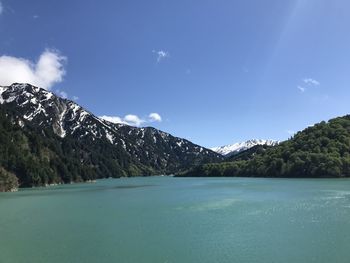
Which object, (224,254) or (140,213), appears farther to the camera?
(140,213)

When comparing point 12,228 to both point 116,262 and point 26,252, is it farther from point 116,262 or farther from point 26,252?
point 116,262

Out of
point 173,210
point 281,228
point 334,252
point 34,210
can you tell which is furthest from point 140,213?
point 334,252

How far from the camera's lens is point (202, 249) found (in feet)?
147

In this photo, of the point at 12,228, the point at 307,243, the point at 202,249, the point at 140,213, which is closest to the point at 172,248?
the point at 202,249

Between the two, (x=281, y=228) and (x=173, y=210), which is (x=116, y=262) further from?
(x=173, y=210)

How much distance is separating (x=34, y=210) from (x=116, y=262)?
5202cm

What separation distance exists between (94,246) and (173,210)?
1379 inches

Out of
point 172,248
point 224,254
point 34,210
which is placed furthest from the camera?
point 34,210

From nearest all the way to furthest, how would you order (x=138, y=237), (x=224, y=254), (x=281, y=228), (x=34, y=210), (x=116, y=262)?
(x=116, y=262), (x=224, y=254), (x=138, y=237), (x=281, y=228), (x=34, y=210)

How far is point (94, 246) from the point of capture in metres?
47.2

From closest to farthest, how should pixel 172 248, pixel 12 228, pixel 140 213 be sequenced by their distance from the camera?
pixel 172 248 → pixel 12 228 → pixel 140 213

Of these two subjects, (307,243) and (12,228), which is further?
(12,228)

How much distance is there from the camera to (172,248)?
45281mm

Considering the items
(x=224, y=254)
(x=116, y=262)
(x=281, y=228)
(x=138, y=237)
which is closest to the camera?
(x=116, y=262)
